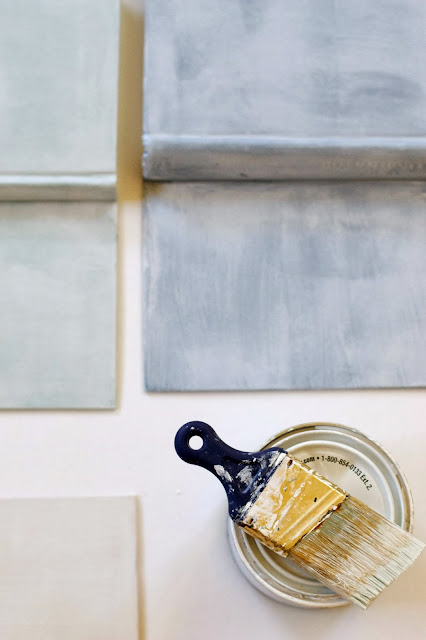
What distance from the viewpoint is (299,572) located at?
0.77 meters

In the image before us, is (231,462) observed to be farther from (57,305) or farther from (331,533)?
(57,305)

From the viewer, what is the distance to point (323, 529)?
704 mm

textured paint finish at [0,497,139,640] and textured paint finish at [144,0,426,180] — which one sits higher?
textured paint finish at [144,0,426,180]

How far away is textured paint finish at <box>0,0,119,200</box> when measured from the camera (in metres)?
0.84

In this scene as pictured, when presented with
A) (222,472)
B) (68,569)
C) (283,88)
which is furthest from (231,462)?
(283,88)

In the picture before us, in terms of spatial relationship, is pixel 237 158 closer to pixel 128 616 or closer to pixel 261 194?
pixel 261 194

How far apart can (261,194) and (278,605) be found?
54 centimetres

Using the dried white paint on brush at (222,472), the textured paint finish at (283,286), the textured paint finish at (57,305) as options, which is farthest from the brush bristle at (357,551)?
the textured paint finish at (57,305)

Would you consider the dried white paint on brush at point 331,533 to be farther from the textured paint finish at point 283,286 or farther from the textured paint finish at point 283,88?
the textured paint finish at point 283,88

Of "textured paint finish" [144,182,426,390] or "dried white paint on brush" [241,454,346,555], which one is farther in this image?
"textured paint finish" [144,182,426,390]

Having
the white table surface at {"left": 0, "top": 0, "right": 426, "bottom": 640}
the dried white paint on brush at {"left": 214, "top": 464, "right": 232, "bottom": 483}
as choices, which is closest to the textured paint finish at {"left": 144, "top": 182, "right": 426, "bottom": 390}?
the white table surface at {"left": 0, "top": 0, "right": 426, "bottom": 640}

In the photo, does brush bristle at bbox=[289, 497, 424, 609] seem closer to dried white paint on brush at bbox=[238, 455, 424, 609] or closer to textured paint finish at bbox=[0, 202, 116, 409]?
dried white paint on brush at bbox=[238, 455, 424, 609]

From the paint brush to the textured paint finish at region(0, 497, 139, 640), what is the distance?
18 centimetres

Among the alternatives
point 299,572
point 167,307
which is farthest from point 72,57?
point 299,572
